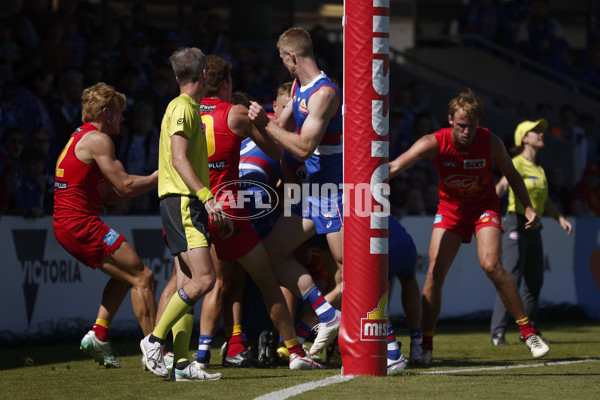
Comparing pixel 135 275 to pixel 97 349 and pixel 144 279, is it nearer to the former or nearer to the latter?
pixel 144 279

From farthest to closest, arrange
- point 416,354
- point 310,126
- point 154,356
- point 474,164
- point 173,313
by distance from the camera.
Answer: point 474,164 < point 416,354 < point 310,126 < point 154,356 < point 173,313

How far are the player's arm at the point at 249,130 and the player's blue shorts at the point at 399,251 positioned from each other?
123cm

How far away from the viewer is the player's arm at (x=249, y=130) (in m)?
8.02

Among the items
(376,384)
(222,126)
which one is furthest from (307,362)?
(222,126)

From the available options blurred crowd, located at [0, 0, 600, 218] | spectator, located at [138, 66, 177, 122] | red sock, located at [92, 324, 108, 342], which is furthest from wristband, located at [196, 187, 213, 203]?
spectator, located at [138, 66, 177, 122]

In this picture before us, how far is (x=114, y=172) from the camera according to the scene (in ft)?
27.1

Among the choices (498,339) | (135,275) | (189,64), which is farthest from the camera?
(498,339)

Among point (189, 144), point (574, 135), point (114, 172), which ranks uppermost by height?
point (189, 144)

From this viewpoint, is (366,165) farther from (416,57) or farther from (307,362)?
(416,57)

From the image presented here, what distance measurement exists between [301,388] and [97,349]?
7.50 feet

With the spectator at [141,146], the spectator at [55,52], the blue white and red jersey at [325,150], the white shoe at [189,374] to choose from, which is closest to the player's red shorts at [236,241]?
the blue white and red jersey at [325,150]

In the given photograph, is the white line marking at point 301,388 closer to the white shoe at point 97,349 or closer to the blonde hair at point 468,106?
the white shoe at point 97,349

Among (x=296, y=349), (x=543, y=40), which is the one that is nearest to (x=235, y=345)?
(x=296, y=349)

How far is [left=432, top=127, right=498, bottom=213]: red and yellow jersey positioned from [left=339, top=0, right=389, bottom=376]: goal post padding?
191 centimetres
